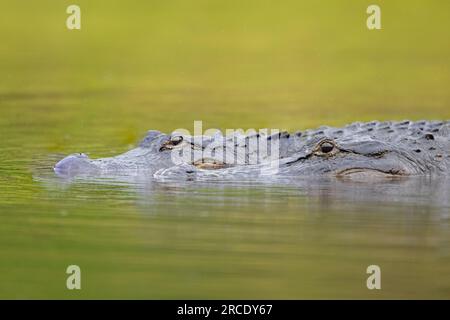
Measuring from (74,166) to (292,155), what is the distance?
97.7 inches

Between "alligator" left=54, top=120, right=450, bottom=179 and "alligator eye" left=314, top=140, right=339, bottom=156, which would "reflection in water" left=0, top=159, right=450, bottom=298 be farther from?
"alligator eye" left=314, top=140, right=339, bottom=156

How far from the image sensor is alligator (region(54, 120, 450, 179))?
1118cm

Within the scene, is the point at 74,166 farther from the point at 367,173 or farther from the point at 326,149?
the point at 367,173

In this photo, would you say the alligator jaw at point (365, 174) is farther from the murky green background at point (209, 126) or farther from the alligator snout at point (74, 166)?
the alligator snout at point (74, 166)

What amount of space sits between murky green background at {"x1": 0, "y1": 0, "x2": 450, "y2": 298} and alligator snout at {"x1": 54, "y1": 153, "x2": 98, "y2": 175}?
35cm

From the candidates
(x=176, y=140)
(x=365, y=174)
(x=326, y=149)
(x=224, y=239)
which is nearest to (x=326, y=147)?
(x=326, y=149)

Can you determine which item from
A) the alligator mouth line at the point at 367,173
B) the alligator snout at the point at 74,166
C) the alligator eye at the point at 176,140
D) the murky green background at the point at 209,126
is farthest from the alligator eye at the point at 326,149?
the alligator snout at the point at 74,166

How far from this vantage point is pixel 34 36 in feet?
71.2

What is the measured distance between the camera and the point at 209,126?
15.5m

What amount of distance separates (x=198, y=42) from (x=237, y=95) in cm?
325
